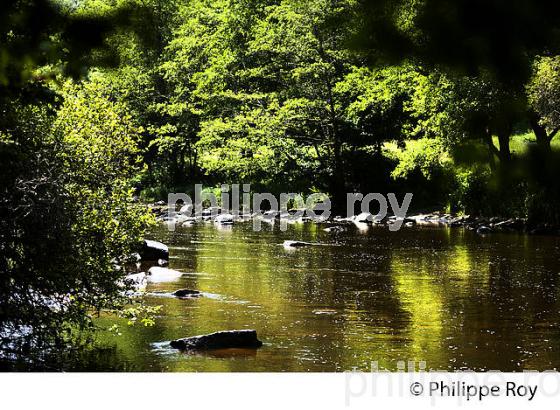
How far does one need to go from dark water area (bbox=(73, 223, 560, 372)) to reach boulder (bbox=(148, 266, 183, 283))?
0.96ft

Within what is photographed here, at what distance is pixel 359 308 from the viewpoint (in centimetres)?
1434

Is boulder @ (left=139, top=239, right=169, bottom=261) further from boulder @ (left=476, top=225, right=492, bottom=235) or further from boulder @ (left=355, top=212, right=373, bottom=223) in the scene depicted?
boulder @ (left=355, top=212, right=373, bottom=223)

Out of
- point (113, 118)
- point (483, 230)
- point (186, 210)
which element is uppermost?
point (113, 118)

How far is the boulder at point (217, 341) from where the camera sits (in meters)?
11.0

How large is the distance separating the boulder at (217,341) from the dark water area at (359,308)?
185mm

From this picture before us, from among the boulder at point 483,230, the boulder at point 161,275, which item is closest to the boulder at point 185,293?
the boulder at point 161,275

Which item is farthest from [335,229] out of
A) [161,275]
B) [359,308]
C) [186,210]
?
[359,308]

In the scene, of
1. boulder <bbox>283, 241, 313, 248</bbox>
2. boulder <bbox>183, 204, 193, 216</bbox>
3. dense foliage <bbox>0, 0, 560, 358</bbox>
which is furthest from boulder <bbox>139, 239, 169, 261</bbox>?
boulder <bbox>183, 204, 193, 216</bbox>

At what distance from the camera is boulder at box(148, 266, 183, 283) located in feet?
56.2

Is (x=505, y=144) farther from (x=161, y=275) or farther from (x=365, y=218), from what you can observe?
(x=365, y=218)

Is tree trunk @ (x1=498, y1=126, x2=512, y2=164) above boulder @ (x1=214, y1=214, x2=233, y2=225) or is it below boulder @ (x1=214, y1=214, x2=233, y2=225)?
above

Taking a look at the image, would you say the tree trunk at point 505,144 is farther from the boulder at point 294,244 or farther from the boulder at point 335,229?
the boulder at point 335,229

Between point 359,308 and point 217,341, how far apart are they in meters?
4.02
